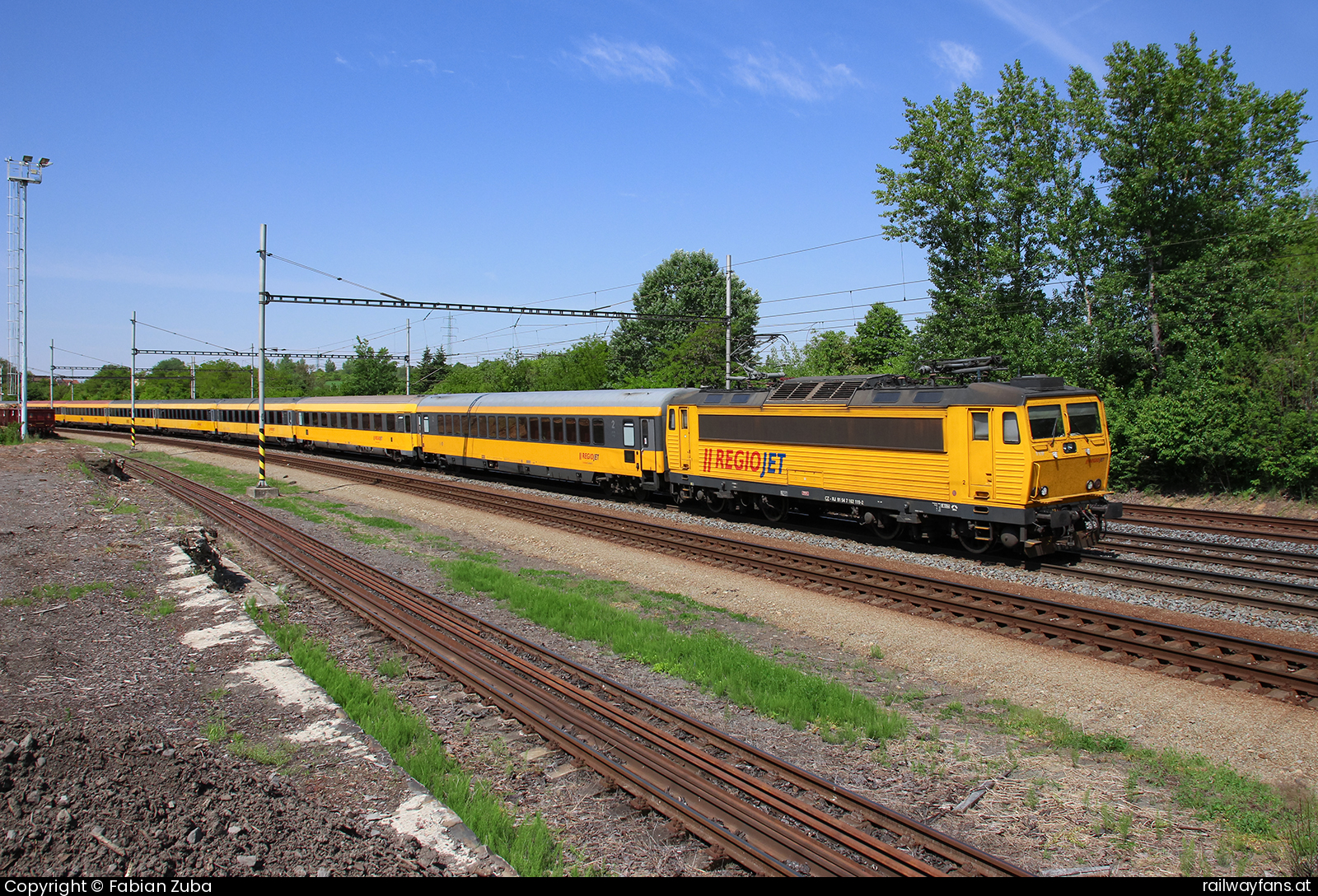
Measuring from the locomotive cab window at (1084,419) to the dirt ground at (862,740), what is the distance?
563cm

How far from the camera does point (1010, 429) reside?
13539mm

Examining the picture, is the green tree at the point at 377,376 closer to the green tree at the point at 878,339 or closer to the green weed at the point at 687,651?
the green tree at the point at 878,339

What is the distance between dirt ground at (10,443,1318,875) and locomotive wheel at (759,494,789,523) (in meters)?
5.61

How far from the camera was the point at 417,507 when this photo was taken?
79.7ft

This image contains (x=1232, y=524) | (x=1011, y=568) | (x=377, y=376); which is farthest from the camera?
(x=377, y=376)

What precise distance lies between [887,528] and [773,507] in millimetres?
3579

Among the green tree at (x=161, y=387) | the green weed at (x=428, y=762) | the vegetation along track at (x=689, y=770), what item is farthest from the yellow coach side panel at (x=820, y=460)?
the green tree at (x=161, y=387)

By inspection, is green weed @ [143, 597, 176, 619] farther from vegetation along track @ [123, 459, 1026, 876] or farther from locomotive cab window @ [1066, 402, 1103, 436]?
locomotive cab window @ [1066, 402, 1103, 436]

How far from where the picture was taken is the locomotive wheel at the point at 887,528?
1659cm

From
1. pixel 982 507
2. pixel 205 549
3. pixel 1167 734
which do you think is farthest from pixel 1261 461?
pixel 205 549

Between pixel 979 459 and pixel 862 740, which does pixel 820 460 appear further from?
pixel 862 740

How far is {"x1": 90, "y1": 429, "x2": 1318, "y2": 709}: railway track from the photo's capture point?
886cm
